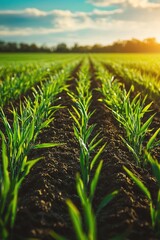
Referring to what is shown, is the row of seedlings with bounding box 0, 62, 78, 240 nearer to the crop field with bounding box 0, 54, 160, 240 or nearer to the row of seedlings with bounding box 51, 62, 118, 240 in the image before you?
the crop field with bounding box 0, 54, 160, 240

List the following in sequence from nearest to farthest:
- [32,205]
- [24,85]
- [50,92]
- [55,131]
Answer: [32,205] < [55,131] < [50,92] < [24,85]

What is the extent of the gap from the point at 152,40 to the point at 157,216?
98.8 m

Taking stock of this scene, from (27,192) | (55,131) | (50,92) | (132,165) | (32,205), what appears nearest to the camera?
(32,205)

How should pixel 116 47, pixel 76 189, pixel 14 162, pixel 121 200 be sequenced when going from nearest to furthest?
pixel 121 200
pixel 76 189
pixel 14 162
pixel 116 47

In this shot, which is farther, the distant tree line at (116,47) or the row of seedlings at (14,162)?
the distant tree line at (116,47)

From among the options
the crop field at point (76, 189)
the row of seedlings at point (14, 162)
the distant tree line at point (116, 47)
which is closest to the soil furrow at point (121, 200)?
the crop field at point (76, 189)

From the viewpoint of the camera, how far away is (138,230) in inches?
77.4

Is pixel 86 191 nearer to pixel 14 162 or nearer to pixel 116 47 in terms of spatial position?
pixel 14 162

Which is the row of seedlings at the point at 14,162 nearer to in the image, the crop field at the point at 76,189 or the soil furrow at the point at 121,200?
the crop field at the point at 76,189

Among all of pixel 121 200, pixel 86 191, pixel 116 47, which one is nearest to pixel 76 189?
pixel 86 191

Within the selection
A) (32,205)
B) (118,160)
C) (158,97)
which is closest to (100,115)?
(158,97)

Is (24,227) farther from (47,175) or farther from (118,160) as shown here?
(118,160)

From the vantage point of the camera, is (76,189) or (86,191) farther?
(76,189)

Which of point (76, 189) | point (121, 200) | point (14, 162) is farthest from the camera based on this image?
point (14, 162)
